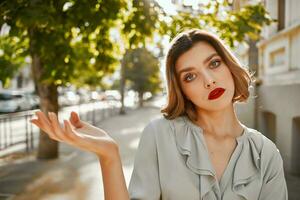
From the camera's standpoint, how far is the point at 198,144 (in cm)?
212

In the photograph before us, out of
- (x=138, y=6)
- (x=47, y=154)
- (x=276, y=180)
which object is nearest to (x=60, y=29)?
(x=138, y=6)

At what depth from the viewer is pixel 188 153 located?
6.73 ft

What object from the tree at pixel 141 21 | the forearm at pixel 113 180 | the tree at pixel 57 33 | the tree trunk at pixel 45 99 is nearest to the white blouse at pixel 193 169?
the forearm at pixel 113 180

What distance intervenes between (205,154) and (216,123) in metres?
0.24

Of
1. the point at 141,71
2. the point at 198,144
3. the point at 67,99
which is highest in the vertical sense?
the point at 141,71

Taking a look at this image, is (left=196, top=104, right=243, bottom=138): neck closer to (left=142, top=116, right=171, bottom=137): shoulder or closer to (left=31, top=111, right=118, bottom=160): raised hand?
(left=142, top=116, right=171, bottom=137): shoulder

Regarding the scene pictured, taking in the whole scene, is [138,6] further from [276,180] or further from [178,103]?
[276,180]

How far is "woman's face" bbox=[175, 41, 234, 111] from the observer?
2109 millimetres

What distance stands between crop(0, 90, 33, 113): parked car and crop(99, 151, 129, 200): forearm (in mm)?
25465

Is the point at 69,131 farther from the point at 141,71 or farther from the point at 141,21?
the point at 141,71

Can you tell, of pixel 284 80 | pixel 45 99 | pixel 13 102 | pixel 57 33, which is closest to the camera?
pixel 57 33

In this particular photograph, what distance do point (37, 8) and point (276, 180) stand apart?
10.2ft

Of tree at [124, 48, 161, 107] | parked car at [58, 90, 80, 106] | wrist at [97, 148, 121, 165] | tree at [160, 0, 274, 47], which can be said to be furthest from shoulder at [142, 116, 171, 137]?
parked car at [58, 90, 80, 106]

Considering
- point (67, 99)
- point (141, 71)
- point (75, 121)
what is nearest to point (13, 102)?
point (141, 71)
